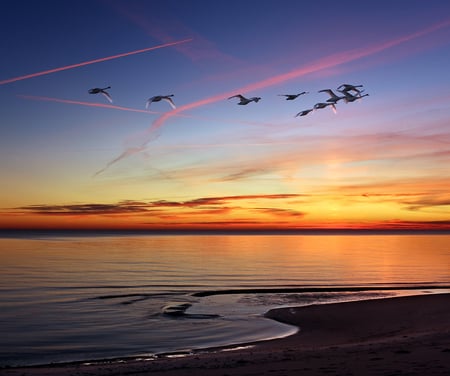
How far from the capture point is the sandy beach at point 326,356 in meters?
12.5

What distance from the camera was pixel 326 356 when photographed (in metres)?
14.3

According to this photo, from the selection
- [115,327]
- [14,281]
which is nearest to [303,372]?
[115,327]

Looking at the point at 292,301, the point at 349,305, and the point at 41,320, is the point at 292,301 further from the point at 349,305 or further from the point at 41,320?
the point at 41,320

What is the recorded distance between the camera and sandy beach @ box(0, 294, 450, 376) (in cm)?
1248

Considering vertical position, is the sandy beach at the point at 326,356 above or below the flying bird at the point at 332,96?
below

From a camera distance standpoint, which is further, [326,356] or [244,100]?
[244,100]

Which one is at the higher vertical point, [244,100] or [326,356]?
[244,100]

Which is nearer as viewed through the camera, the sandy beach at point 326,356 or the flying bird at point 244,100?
the sandy beach at point 326,356

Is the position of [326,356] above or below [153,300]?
below

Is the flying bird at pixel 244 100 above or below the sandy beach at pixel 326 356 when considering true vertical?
above

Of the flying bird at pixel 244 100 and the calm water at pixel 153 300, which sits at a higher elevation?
the flying bird at pixel 244 100

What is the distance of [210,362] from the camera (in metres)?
14.3

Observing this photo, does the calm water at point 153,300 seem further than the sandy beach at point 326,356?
Yes

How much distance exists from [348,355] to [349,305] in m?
13.1
